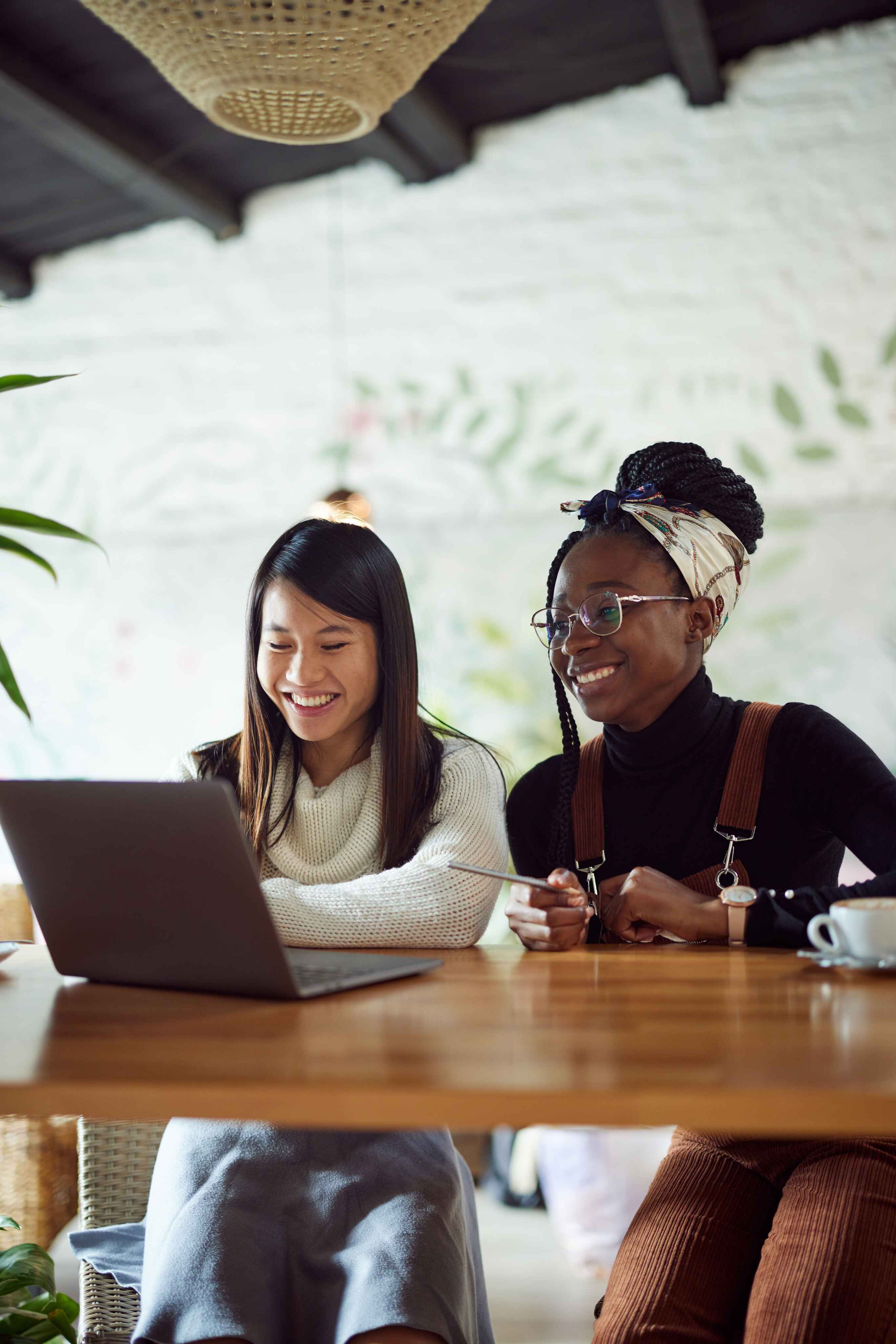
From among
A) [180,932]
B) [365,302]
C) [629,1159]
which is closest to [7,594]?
[365,302]

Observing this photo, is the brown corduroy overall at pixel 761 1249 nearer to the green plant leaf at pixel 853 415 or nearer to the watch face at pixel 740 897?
the watch face at pixel 740 897

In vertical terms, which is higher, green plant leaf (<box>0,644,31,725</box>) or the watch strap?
green plant leaf (<box>0,644,31,725</box>)

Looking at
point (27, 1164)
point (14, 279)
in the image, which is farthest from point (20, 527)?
point (14, 279)

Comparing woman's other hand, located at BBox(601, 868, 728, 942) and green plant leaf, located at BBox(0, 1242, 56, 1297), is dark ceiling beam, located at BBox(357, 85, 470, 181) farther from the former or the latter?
green plant leaf, located at BBox(0, 1242, 56, 1297)

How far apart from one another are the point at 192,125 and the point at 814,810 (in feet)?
9.50

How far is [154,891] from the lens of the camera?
113 cm

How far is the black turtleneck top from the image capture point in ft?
5.44

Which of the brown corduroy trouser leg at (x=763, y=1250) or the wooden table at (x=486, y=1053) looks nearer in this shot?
the wooden table at (x=486, y=1053)

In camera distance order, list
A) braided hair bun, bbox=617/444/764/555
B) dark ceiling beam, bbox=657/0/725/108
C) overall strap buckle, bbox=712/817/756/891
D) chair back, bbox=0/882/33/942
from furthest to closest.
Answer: dark ceiling beam, bbox=657/0/725/108
chair back, bbox=0/882/33/942
braided hair bun, bbox=617/444/764/555
overall strap buckle, bbox=712/817/756/891

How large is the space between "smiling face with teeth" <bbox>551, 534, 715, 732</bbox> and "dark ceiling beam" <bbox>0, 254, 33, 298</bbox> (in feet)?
10.2

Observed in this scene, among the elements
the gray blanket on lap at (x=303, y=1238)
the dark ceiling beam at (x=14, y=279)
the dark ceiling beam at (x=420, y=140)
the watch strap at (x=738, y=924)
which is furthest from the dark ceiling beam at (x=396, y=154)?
the gray blanket on lap at (x=303, y=1238)

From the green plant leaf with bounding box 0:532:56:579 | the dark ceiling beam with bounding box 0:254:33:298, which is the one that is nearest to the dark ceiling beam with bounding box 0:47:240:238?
the dark ceiling beam with bounding box 0:254:33:298

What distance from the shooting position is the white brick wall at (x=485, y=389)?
12.2ft

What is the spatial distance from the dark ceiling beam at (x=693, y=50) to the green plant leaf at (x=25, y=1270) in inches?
121
